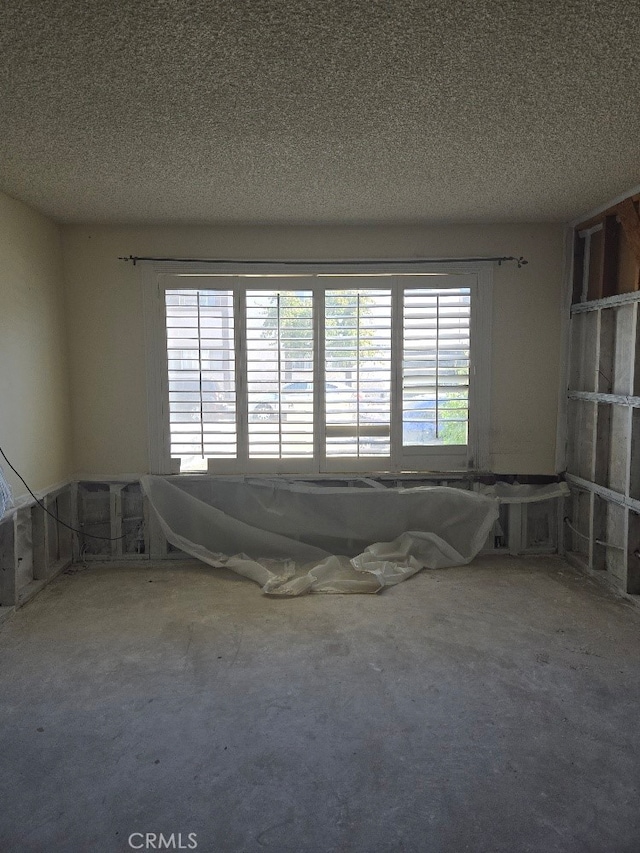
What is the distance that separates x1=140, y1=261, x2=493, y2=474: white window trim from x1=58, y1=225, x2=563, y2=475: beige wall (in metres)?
0.07

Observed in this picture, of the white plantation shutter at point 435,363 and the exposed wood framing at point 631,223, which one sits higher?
the exposed wood framing at point 631,223

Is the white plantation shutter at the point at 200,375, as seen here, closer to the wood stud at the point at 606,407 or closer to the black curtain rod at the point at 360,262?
the black curtain rod at the point at 360,262

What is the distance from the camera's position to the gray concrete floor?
183 cm

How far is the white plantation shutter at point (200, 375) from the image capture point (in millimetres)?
4145

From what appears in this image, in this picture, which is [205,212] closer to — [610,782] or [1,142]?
[1,142]

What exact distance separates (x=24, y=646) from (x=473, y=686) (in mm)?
2212

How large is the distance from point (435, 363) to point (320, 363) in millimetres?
817

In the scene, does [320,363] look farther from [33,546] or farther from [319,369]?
[33,546]

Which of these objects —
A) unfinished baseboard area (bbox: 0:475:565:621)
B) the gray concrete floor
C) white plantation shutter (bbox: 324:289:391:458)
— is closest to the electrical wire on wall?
unfinished baseboard area (bbox: 0:475:565:621)

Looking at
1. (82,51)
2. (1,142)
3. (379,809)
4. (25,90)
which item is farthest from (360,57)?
(379,809)

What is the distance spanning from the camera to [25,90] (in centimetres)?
205

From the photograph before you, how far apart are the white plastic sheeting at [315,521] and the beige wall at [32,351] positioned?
71 cm

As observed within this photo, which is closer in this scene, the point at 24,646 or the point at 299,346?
the point at 24,646

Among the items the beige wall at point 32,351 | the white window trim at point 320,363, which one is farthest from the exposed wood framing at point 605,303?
the beige wall at point 32,351
